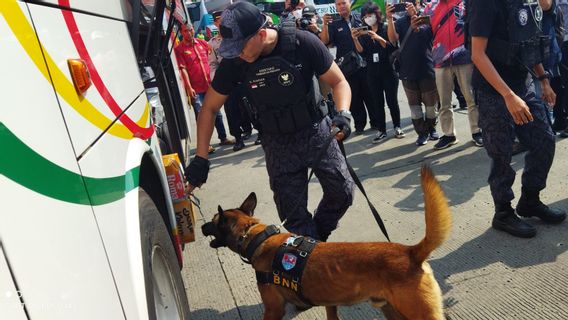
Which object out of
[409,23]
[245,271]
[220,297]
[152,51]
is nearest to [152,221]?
[220,297]

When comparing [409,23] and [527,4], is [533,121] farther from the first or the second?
[409,23]

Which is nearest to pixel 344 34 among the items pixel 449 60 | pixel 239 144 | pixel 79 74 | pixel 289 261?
pixel 449 60

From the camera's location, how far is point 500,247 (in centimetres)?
303

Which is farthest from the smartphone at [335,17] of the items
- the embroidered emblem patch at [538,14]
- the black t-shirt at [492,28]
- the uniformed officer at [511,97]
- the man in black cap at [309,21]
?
the embroidered emblem patch at [538,14]

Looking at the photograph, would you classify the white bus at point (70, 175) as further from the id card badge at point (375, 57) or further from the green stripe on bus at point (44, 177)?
the id card badge at point (375, 57)

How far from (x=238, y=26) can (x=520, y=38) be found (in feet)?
5.73

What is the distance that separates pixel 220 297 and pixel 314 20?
4.56 m

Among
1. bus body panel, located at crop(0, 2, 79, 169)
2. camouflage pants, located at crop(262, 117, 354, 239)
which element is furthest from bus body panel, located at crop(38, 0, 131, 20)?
camouflage pants, located at crop(262, 117, 354, 239)

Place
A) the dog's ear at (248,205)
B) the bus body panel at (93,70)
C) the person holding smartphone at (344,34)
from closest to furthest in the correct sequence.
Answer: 1. the bus body panel at (93,70)
2. the dog's ear at (248,205)
3. the person holding smartphone at (344,34)

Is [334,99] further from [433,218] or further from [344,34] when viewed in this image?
[344,34]

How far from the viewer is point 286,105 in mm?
2549

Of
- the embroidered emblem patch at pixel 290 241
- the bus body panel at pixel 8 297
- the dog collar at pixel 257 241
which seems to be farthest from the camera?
the dog collar at pixel 257 241

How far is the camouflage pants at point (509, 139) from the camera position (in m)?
2.94

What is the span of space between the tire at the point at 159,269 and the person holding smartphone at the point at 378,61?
14.7 ft
